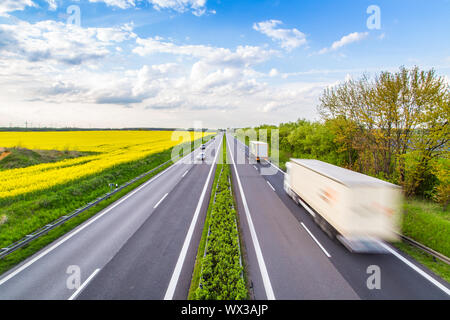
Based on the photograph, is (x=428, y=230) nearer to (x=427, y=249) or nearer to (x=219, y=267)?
(x=427, y=249)

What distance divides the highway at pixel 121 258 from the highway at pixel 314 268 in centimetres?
305

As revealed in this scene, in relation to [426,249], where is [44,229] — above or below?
above

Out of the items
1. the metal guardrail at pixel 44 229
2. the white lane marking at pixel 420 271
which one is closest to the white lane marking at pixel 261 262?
the white lane marking at pixel 420 271

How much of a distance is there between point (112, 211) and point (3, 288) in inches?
272

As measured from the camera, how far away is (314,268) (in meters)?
8.16

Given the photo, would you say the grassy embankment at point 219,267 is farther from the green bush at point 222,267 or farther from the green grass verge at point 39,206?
the green grass verge at point 39,206

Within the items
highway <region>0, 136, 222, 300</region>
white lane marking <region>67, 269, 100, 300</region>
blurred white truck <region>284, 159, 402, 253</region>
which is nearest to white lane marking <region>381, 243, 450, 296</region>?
blurred white truck <region>284, 159, 402, 253</region>

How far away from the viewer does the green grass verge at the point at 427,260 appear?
25.6 feet

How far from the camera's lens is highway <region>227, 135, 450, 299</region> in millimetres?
6902

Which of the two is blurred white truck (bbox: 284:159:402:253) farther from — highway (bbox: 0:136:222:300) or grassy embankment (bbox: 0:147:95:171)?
grassy embankment (bbox: 0:147:95:171)

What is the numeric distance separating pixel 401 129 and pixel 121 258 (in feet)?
77.0

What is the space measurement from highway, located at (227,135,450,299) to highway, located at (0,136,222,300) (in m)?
3.05

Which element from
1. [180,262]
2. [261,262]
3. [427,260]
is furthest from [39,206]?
[427,260]

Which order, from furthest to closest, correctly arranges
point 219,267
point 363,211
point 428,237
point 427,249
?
point 428,237 → point 427,249 → point 363,211 → point 219,267
